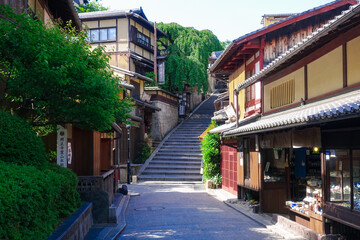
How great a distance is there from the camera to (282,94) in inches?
552

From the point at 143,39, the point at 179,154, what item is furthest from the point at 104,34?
the point at 179,154

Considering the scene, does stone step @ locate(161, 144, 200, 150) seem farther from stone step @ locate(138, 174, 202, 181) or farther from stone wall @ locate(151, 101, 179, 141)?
stone step @ locate(138, 174, 202, 181)

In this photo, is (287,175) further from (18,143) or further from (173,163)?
(173,163)

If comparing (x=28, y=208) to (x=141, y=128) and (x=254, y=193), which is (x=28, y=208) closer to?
(x=254, y=193)

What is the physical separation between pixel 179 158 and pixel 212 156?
913 centimetres

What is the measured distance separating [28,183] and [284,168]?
10725 mm

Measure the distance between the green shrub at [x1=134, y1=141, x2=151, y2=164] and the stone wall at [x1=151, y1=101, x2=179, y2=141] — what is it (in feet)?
12.1

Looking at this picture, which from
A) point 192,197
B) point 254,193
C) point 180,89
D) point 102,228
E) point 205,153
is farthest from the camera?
point 180,89

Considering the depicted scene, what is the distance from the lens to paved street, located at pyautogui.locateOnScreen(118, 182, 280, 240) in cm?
1179

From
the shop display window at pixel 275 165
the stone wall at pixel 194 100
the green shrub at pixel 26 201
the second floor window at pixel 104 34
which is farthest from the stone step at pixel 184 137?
the green shrub at pixel 26 201

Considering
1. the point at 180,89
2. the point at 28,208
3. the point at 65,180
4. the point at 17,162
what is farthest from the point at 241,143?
the point at 180,89

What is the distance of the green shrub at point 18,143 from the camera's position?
27.7 feet

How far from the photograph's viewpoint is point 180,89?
1759 inches

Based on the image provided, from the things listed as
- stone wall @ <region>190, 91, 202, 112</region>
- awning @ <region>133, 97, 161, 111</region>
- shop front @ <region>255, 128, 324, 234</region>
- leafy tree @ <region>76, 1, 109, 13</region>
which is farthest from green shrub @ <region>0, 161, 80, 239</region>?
leafy tree @ <region>76, 1, 109, 13</region>
